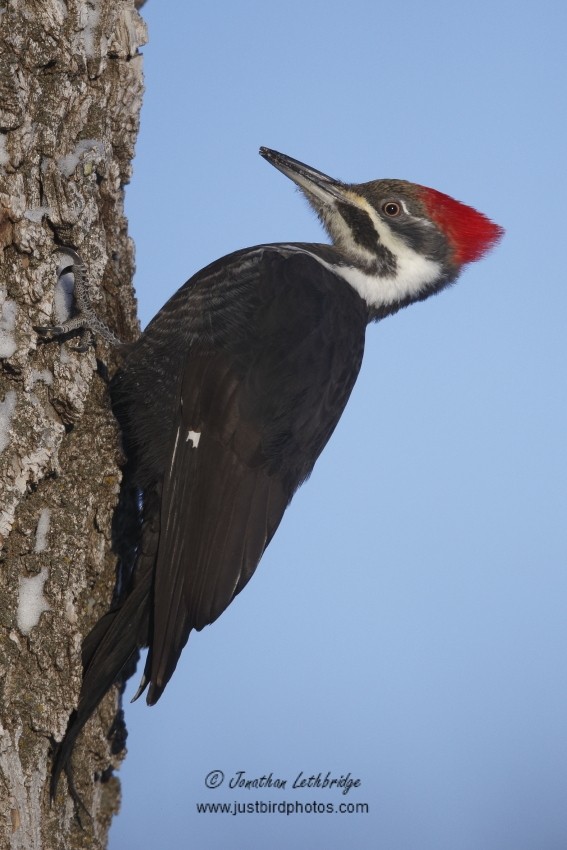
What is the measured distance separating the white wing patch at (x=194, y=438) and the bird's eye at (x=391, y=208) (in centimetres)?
151

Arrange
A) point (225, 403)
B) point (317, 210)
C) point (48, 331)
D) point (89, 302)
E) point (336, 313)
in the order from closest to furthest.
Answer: point (48, 331)
point (89, 302)
point (225, 403)
point (336, 313)
point (317, 210)

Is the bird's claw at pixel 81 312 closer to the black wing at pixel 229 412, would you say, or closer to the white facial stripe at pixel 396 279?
the black wing at pixel 229 412

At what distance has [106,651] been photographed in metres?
2.75

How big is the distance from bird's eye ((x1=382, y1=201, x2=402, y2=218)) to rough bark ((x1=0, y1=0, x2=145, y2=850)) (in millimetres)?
1317

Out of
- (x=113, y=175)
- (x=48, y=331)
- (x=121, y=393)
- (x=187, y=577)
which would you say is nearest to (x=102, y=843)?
(x=187, y=577)

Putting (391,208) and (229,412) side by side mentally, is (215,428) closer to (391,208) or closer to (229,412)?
(229,412)

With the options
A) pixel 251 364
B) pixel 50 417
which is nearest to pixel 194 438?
pixel 251 364

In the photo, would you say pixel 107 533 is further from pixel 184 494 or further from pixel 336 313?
pixel 336 313

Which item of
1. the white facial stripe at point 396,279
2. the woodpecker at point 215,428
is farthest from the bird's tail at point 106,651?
the white facial stripe at point 396,279

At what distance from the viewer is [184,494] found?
9.73 feet

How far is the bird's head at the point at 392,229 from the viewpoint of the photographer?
13.0 feet

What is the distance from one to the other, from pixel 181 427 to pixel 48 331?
22.8 inches

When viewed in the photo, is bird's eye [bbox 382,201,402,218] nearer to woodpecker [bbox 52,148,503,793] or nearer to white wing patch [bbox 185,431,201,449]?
woodpecker [bbox 52,148,503,793]

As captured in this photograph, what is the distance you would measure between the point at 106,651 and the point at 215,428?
2.59 ft
